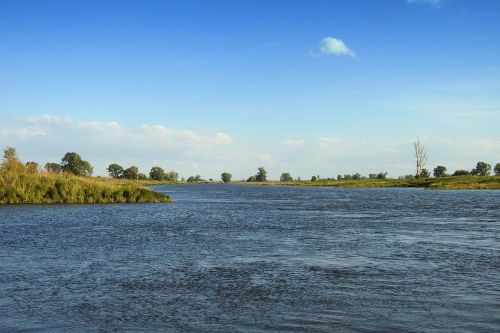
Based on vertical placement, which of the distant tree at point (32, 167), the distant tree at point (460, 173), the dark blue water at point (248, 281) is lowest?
the dark blue water at point (248, 281)

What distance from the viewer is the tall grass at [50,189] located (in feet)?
164

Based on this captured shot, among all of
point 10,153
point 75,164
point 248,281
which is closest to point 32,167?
point 10,153

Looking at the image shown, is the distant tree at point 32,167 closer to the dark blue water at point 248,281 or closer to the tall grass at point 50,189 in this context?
the tall grass at point 50,189

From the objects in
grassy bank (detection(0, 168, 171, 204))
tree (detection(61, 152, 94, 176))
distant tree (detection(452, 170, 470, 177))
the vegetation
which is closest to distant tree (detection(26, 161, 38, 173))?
the vegetation

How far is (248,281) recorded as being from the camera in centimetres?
1565

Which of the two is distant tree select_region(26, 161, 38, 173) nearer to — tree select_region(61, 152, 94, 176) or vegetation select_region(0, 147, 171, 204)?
vegetation select_region(0, 147, 171, 204)

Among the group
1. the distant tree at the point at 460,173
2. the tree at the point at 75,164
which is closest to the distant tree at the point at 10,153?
the tree at the point at 75,164

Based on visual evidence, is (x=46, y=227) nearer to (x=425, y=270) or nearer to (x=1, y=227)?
(x=1, y=227)

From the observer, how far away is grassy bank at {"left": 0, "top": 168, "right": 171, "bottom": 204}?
4984 cm

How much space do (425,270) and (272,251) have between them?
6.94m

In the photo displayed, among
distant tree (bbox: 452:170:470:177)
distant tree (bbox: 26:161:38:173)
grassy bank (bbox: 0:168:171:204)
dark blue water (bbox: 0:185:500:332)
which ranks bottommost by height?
dark blue water (bbox: 0:185:500:332)

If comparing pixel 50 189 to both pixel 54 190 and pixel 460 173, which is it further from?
pixel 460 173

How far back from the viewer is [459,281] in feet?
50.9

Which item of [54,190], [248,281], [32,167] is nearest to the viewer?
[248,281]
